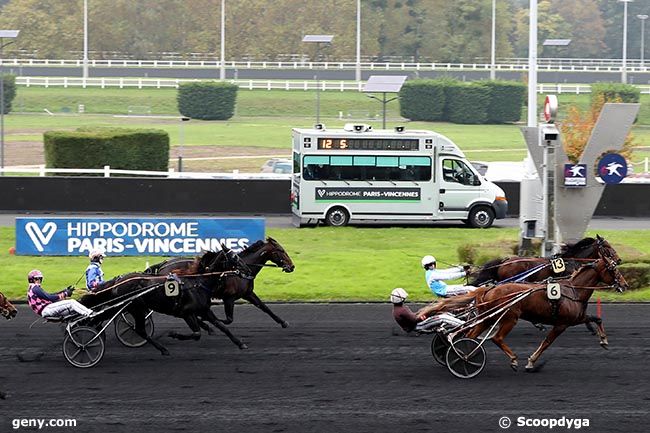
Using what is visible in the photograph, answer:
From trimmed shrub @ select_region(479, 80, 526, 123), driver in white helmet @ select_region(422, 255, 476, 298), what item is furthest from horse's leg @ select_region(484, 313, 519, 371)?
trimmed shrub @ select_region(479, 80, 526, 123)

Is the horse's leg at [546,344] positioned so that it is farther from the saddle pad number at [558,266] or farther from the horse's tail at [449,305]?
the saddle pad number at [558,266]

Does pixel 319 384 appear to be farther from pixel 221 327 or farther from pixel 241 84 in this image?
pixel 241 84

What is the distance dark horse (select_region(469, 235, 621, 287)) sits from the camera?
16.1 meters

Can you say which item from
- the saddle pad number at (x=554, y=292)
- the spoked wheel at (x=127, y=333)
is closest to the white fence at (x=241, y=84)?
the spoked wheel at (x=127, y=333)

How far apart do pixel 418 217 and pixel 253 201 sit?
16.3ft

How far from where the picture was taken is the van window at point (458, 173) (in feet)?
95.1

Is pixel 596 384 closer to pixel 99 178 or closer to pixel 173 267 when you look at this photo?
pixel 173 267

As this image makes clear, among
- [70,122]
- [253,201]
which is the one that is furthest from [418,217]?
[70,122]

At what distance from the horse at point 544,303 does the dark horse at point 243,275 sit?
A: 3.59 meters

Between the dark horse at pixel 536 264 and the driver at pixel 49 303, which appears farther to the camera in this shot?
the dark horse at pixel 536 264

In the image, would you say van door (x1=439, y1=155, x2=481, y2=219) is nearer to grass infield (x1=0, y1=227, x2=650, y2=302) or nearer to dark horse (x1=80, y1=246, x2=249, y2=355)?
grass infield (x1=0, y1=227, x2=650, y2=302)

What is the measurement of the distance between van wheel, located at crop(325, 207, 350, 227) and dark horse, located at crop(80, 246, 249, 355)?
1344cm

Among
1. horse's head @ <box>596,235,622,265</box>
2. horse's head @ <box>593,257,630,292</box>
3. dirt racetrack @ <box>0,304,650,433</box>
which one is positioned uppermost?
horse's head @ <box>596,235,622,265</box>

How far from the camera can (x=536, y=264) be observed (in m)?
16.4
